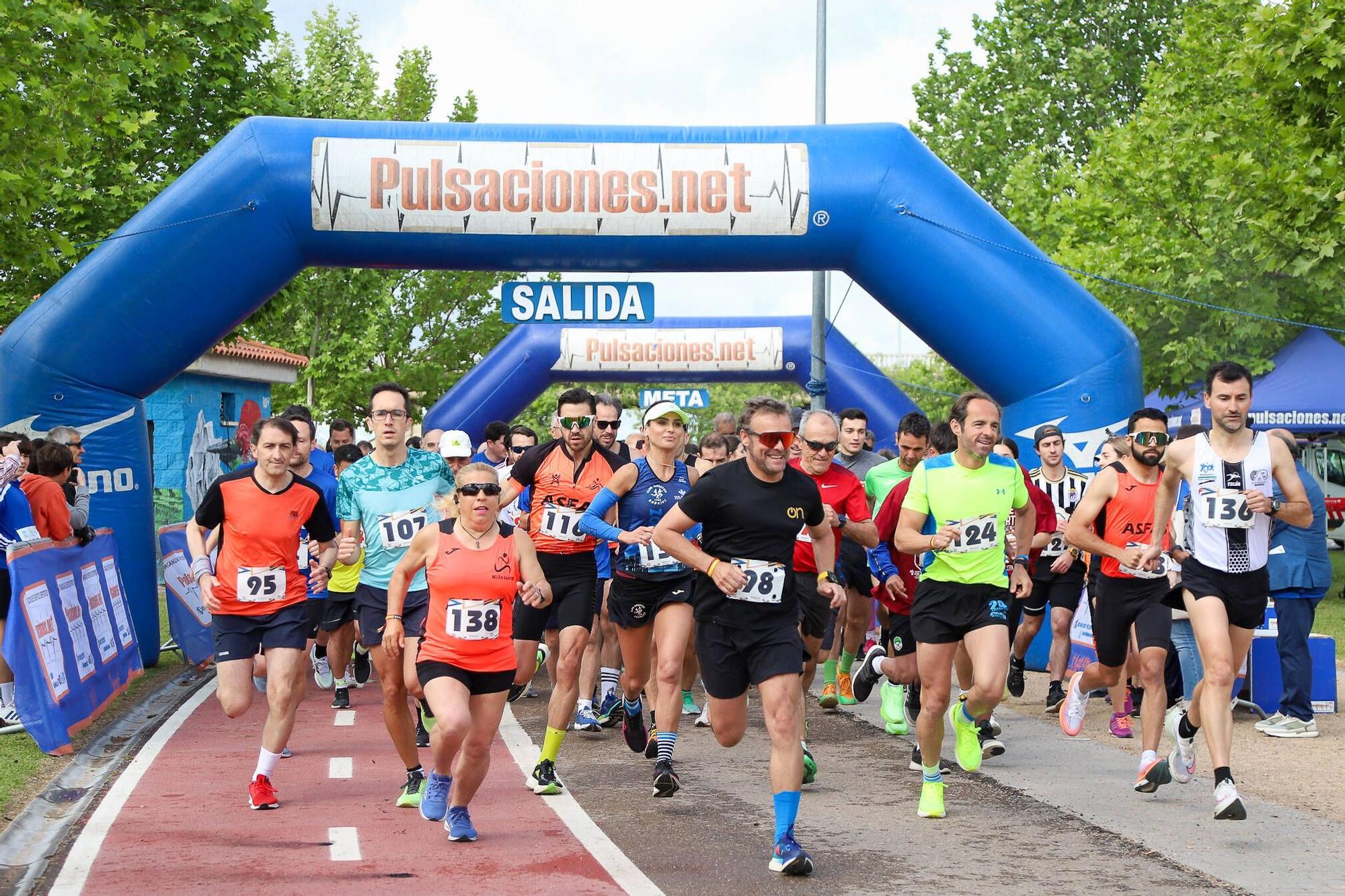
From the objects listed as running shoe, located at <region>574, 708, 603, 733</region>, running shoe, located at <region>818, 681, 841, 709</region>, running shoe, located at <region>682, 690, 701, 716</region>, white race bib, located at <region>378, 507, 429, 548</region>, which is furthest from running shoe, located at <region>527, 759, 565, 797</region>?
running shoe, located at <region>818, 681, 841, 709</region>

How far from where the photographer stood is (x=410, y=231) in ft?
47.2

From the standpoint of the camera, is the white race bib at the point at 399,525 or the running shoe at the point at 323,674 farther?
the running shoe at the point at 323,674

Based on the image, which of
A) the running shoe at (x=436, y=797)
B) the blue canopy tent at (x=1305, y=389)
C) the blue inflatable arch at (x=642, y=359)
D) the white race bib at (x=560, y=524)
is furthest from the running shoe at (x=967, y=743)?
A: the blue inflatable arch at (x=642, y=359)

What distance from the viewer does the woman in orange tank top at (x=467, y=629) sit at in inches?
288

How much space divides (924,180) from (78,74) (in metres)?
7.52

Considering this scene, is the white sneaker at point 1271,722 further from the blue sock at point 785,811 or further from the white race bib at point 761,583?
the blue sock at point 785,811

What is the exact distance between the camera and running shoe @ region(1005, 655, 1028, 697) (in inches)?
481

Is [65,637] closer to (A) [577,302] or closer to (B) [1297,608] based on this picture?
(A) [577,302]

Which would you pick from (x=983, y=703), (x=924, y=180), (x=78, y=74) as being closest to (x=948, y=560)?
(x=983, y=703)

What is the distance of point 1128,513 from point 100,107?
10175mm

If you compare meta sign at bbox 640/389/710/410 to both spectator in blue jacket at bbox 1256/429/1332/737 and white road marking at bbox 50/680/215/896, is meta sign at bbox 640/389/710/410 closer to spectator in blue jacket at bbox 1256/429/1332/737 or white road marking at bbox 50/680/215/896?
white road marking at bbox 50/680/215/896

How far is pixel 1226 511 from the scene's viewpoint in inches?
308

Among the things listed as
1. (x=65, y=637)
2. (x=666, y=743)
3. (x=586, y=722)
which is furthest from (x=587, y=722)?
(x=65, y=637)

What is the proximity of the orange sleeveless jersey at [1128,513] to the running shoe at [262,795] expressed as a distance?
4771 millimetres
